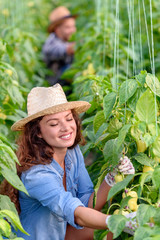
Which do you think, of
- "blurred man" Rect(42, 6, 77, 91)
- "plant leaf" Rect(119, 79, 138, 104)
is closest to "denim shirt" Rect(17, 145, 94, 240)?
"plant leaf" Rect(119, 79, 138, 104)

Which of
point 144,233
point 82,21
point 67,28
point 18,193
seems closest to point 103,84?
point 18,193

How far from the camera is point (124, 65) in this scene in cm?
381

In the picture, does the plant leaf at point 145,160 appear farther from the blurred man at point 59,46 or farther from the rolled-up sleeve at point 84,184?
the blurred man at point 59,46

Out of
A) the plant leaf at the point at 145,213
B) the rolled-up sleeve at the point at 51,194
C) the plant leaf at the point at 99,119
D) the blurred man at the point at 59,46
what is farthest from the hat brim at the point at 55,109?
the blurred man at the point at 59,46

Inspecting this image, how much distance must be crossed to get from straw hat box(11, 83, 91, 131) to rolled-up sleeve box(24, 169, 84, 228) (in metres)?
0.25

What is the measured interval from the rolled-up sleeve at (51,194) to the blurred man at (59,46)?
11.8 ft

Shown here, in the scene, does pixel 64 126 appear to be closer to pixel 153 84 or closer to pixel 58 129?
pixel 58 129

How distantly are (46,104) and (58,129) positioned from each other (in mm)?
133

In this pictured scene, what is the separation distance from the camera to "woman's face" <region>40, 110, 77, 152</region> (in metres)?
2.14

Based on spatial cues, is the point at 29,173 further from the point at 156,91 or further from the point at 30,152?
the point at 156,91

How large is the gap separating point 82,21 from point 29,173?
5063 millimetres

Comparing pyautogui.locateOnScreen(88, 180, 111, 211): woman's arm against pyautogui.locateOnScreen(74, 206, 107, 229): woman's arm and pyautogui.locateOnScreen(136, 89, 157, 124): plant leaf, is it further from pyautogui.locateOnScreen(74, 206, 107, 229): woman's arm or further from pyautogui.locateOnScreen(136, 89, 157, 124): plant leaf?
pyautogui.locateOnScreen(136, 89, 157, 124): plant leaf

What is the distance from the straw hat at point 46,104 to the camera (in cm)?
214

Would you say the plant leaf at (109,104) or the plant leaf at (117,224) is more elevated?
the plant leaf at (109,104)
